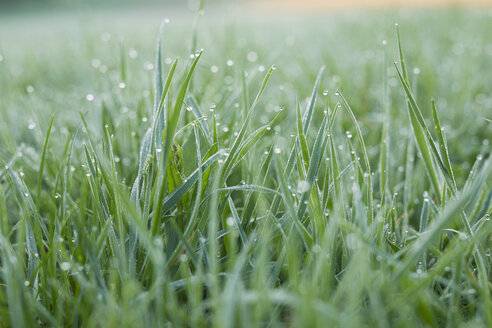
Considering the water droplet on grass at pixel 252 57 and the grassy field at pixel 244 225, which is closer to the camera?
the grassy field at pixel 244 225

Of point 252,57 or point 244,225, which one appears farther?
point 252,57

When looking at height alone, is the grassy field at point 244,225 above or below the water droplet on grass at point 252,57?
below

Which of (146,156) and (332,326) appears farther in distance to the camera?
(146,156)

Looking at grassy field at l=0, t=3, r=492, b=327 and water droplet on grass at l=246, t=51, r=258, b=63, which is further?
water droplet on grass at l=246, t=51, r=258, b=63

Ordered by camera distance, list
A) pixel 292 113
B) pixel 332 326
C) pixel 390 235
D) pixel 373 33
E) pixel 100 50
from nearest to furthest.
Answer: pixel 332 326, pixel 390 235, pixel 292 113, pixel 100 50, pixel 373 33

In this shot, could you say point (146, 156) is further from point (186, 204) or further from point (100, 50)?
point (100, 50)

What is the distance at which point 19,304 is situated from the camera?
45 cm

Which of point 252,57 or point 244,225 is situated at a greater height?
point 252,57

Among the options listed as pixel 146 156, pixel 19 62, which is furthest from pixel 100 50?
pixel 146 156

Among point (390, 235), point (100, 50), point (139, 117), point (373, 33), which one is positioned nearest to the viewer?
point (390, 235)

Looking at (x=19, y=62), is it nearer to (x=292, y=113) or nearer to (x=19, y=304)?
(x=292, y=113)

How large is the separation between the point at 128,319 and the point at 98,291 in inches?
4.1

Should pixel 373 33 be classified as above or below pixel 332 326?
above

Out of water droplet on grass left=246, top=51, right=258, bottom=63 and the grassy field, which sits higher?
water droplet on grass left=246, top=51, right=258, bottom=63
